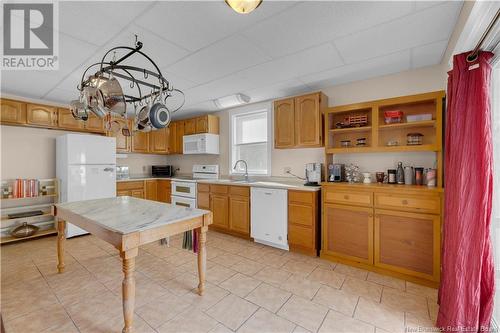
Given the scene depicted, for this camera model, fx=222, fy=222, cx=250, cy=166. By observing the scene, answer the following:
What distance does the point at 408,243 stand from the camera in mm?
2287

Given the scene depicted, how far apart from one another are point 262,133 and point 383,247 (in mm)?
2536

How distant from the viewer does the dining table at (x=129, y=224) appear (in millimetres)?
1487

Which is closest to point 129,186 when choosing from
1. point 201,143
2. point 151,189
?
point 151,189

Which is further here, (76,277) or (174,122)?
(174,122)

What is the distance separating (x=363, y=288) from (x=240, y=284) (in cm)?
120

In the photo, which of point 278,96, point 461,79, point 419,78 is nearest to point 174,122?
point 278,96

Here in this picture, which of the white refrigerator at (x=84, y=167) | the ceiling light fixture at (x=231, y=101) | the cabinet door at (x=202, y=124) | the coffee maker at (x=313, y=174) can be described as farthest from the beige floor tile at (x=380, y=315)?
the white refrigerator at (x=84, y=167)

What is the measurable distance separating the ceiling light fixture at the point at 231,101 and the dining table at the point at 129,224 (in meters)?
2.18

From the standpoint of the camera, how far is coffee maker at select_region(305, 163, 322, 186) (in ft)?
10.4

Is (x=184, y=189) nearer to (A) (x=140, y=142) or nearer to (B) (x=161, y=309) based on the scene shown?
(A) (x=140, y=142)

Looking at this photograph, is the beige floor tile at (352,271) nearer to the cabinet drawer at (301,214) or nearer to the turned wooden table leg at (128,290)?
the cabinet drawer at (301,214)

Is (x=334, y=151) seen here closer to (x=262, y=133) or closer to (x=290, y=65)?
(x=290, y=65)

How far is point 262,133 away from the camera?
407cm

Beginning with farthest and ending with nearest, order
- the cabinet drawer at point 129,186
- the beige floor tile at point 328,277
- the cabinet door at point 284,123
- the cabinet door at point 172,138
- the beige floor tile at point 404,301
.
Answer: the cabinet door at point 172,138 < the cabinet drawer at point 129,186 < the cabinet door at point 284,123 < the beige floor tile at point 328,277 < the beige floor tile at point 404,301
